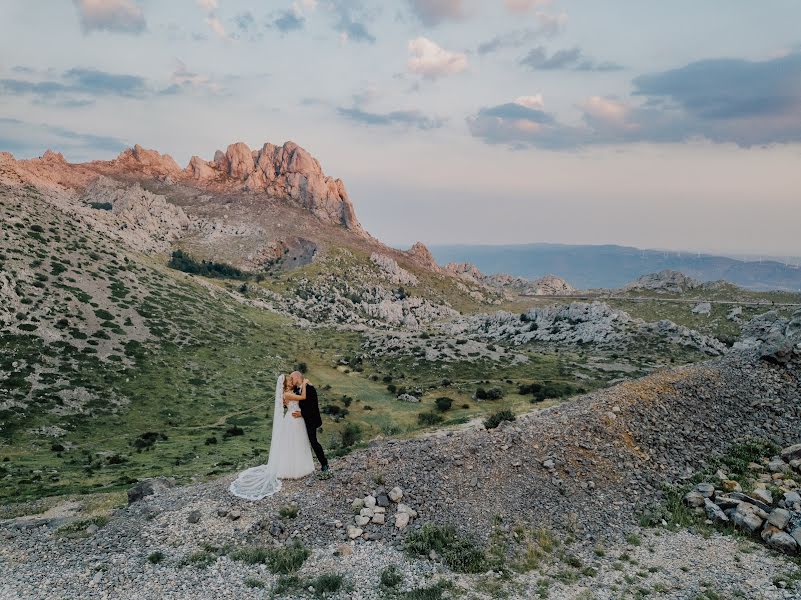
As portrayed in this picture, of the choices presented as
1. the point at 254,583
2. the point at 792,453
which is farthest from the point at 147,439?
the point at 792,453

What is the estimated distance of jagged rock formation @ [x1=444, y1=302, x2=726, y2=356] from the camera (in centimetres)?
8069

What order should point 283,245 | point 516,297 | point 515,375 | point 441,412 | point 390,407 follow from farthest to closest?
point 516,297, point 283,245, point 515,375, point 390,407, point 441,412

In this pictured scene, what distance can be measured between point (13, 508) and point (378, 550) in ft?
60.9

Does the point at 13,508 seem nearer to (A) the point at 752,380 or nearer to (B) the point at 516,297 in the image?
(A) the point at 752,380

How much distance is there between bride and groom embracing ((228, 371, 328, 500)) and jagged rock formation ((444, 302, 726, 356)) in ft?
246

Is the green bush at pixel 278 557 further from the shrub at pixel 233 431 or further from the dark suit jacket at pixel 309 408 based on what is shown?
the shrub at pixel 233 431

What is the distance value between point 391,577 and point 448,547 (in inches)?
88.2

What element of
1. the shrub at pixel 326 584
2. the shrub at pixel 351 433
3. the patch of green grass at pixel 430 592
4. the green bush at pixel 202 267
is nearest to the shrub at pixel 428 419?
the shrub at pixel 351 433

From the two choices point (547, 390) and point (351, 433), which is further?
→ point (547, 390)

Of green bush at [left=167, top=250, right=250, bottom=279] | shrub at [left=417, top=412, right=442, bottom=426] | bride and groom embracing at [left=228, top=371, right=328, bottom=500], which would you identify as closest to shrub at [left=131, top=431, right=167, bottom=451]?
shrub at [left=417, top=412, right=442, bottom=426]

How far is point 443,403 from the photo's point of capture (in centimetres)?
5112

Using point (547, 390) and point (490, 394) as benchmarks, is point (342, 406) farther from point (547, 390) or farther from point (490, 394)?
point (547, 390)

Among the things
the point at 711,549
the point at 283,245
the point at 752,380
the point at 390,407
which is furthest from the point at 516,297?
the point at 711,549

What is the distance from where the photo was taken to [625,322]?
90188 mm
